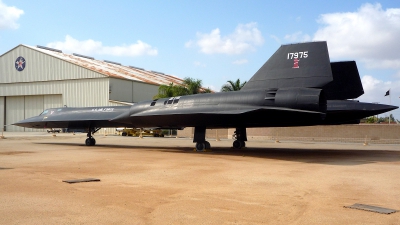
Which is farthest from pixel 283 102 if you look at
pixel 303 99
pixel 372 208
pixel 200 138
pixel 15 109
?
pixel 15 109

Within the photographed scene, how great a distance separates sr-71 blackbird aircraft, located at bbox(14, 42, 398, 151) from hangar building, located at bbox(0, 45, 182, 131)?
27093mm

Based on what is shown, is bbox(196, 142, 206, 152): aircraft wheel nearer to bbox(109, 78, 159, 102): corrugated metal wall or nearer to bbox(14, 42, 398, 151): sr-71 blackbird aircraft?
bbox(14, 42, 398, 151): sr-71 blackbird aircraft

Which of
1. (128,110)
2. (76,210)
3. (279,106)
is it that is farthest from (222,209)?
(128,110)

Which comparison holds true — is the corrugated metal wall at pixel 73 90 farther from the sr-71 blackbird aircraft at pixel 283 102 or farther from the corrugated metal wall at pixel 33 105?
the sr-71 blackbird aircraft at pixel 283 102

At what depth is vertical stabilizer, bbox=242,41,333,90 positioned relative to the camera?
15.8m

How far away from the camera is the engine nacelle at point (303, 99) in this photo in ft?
48.3

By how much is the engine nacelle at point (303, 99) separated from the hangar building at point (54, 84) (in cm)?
3169

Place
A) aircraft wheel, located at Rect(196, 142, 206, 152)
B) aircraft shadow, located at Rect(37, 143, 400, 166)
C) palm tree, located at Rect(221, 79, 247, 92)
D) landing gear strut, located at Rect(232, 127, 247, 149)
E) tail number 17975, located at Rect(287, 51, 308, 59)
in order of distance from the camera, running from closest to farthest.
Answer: aircraft shadow, located at Rect(37, 143, 400, 166), tail number 17975, located at Rect(287, 51, 308, 59), aircraft wheel, located at Rect(196, 142, 206, 152), landing gear strut, located at Rect(232, 127, 247, 149), palm tree, located at Rect(221, 79, 247, 92)

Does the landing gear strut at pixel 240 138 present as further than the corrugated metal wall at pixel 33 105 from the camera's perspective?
No

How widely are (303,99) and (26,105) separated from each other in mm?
45684

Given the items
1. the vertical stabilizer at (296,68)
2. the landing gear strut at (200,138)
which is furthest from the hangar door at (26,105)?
the vertical stabilizer at (296,68)

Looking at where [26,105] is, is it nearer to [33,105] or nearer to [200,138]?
[33,105]

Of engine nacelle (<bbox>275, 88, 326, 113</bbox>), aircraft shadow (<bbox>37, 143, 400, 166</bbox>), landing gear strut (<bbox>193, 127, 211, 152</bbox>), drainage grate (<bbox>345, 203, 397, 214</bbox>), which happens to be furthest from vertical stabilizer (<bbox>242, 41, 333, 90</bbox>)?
drainage grate (<bbox>345, 203, 397, 214</bbox>)

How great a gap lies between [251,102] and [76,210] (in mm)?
11260
